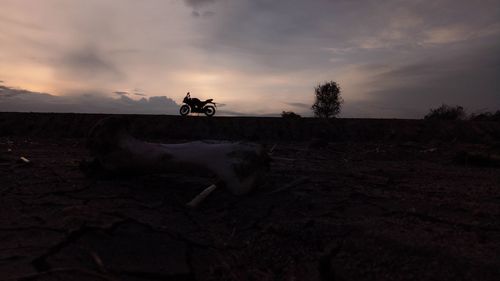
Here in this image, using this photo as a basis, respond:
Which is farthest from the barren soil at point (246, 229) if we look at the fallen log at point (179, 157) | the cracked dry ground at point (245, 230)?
the fallen log at point (179, 157)

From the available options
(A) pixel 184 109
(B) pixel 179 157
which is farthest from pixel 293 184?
(A) pixel 184 109

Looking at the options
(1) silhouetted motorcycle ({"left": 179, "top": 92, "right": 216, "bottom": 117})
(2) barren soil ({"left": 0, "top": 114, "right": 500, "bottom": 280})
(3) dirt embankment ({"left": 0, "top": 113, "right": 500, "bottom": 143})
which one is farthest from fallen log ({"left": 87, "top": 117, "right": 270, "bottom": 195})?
(1) silhouetted motorcycle ({"left": 179, "top": 92, "right": 216, "bottom": 117})

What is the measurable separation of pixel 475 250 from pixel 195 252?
1.50 m

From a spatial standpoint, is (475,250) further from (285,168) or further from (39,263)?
(285,168)

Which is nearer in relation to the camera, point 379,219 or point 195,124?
point 379,219

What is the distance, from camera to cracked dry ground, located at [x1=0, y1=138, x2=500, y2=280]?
182 centimetres

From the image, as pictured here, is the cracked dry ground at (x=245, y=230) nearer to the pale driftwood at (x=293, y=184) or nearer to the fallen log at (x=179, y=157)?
the pale driftwood at (x=293, y=184)

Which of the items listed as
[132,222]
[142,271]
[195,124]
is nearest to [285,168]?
[132,222]

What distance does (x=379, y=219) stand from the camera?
2.50m

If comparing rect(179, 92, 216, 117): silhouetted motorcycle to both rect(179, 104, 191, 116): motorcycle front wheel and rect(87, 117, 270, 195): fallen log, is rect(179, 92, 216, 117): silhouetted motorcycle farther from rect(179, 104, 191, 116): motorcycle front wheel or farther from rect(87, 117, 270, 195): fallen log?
rect(87, 117, 270, 195): fallen log

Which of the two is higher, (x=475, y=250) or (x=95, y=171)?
(x=95, y=171)

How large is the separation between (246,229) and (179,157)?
1066 mm

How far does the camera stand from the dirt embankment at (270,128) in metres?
9.11

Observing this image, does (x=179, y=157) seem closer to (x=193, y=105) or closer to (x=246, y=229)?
(x=246, y=229)
